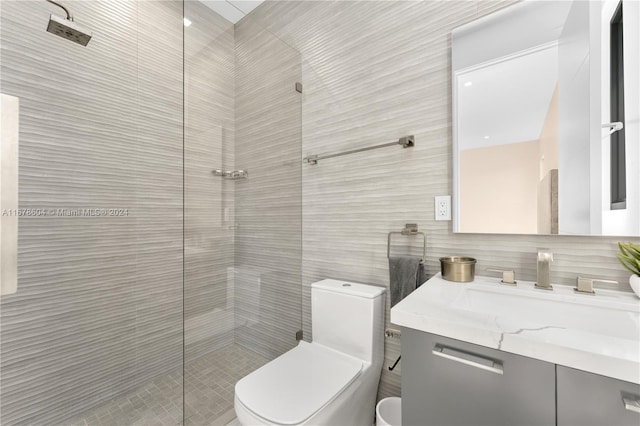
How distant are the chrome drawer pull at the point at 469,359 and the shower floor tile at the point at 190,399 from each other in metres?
1.19

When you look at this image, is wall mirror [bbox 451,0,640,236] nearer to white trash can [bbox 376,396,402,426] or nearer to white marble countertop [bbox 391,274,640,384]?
white marble countertop [bbox 391,274,640,384]

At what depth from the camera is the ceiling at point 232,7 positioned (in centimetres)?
173

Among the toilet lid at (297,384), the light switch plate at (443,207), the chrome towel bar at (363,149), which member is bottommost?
the toilet lid at (297,384)

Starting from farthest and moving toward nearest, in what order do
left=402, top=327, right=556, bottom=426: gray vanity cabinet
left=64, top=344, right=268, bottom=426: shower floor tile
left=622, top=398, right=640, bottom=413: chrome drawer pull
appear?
left=64, top=344, right=268, bottom=426: shower floor tile, left=402, top=327, right=556, bottom=426: gray vanity cabinet, left=622, top=398, right=640, bottom=413: chrome drawer pull

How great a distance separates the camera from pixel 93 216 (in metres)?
1.54

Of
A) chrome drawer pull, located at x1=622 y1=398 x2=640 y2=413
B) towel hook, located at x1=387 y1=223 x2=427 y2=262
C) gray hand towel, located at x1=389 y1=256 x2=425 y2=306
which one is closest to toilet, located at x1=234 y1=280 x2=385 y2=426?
gray hand towel, located at x1=389 y1=256 x2=425 y2=306

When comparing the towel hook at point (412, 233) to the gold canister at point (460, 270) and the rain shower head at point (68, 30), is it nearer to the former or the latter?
the gold canister at point (460, 270)

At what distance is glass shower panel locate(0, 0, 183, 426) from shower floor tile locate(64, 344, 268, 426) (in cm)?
1

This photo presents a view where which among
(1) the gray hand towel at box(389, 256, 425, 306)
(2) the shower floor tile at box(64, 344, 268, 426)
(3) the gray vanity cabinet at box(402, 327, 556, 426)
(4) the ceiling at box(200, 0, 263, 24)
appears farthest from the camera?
(4) the ceiling at box(200, 0, 263, 24)

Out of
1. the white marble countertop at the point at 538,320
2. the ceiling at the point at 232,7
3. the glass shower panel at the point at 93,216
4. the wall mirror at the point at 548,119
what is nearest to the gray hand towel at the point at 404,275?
the white marble countertop at the point at 538,320

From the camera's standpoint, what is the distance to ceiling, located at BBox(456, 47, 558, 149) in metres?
1.09

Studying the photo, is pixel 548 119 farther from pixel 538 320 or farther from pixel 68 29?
pixel 68 29

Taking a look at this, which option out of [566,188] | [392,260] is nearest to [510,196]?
[566,188]

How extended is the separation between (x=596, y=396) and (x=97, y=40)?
2407mm
